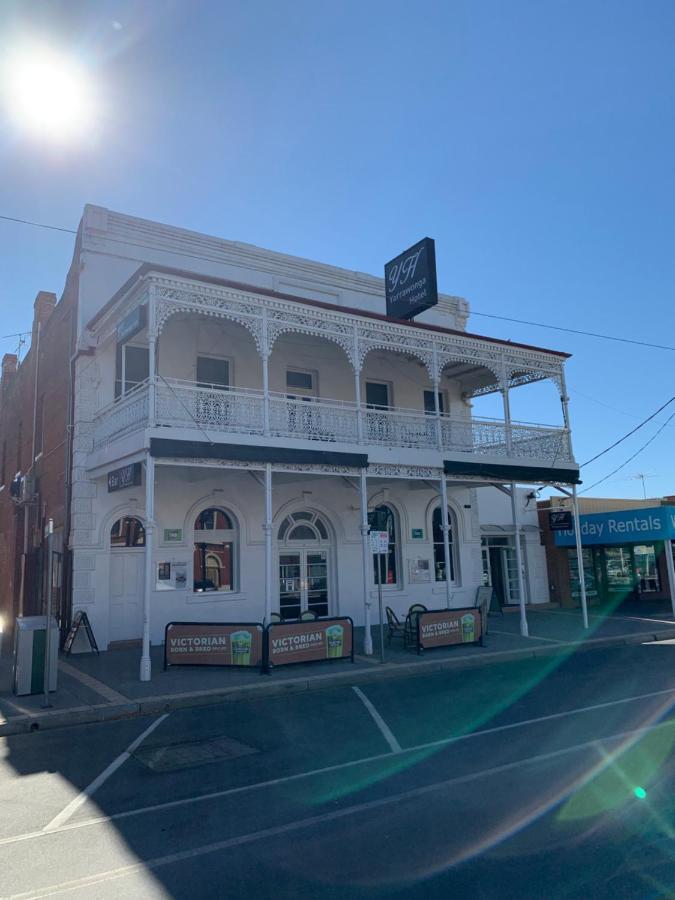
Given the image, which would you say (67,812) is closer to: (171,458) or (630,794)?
(630,794)

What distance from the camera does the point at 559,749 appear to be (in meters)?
7.02

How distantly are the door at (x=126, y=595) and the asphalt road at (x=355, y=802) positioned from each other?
5828 millimetres

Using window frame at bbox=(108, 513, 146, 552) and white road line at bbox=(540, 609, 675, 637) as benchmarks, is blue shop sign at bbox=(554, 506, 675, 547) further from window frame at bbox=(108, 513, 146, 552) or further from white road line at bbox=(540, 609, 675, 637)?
window frame at bbox=(108, 513, 146, 552)

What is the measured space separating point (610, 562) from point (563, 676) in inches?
556

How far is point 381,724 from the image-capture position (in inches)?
335

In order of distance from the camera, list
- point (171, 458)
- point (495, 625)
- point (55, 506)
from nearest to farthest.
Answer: point (171, 458)
point (55, 506)
point (495, 625)

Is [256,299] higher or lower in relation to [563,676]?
higher

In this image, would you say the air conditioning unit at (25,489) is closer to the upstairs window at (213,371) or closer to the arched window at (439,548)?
the upstairs window at (213,371)

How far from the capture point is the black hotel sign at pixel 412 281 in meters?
17.7

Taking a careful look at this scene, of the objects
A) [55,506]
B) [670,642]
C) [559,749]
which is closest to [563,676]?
[559,749]

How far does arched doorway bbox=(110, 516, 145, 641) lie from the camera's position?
14984mm

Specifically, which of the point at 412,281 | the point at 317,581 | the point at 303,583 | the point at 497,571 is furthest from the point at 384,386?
the point at 497,571

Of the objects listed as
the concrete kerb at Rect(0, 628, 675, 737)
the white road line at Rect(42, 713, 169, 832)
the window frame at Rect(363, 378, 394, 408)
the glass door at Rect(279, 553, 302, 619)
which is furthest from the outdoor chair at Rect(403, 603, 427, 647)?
the window frame at Rect(363, 378, 394, 408)

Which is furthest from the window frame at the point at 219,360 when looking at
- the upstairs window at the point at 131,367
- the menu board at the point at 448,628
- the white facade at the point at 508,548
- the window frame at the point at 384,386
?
the white facade at the point at 508,548
